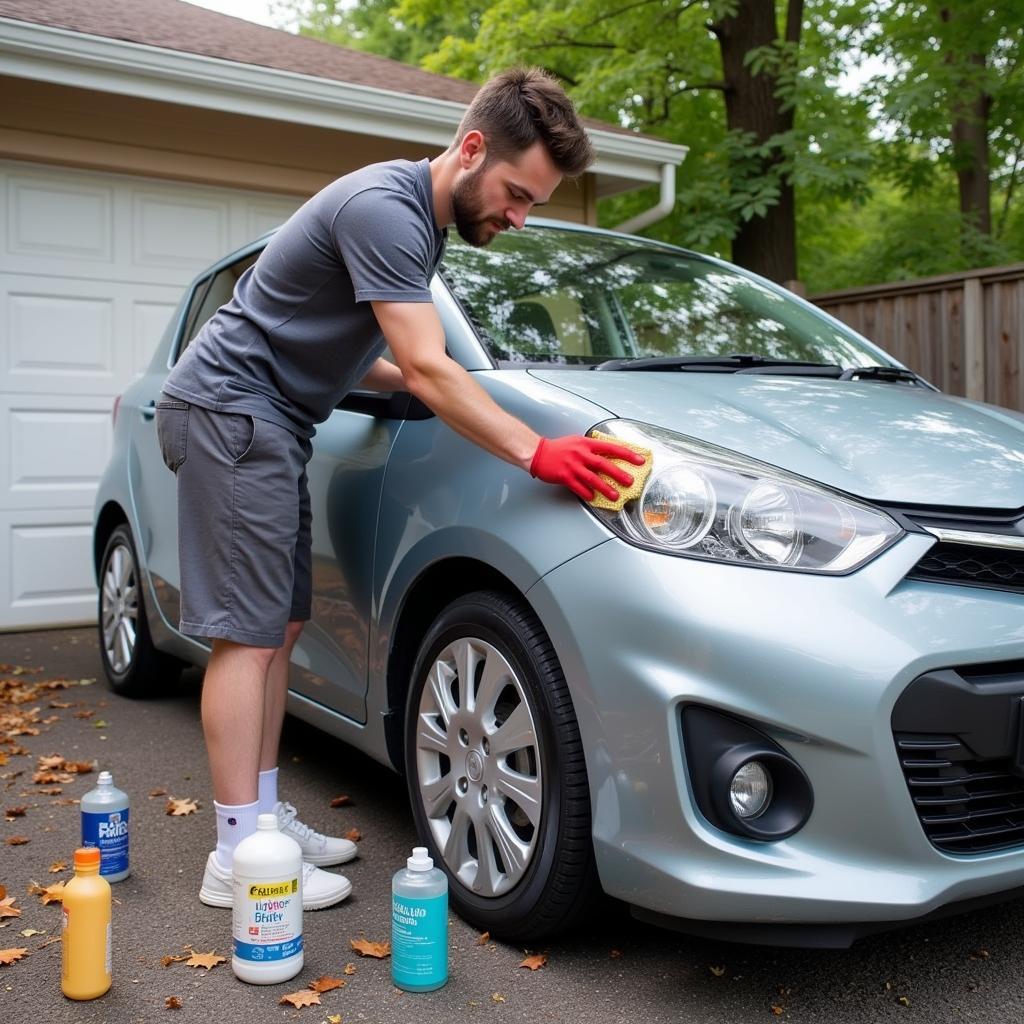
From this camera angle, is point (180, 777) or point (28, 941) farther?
point (180, 777)

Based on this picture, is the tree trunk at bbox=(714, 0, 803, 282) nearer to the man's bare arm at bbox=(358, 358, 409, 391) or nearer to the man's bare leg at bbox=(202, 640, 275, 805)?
the man's bare arm at bbox=(358, 358, 409, 391)

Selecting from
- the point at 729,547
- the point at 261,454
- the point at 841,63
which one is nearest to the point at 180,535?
the point at 261,454

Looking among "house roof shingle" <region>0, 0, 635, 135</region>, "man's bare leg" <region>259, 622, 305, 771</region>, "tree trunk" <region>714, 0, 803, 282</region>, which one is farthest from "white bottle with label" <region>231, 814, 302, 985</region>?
"tree trunk" <region>714, 0, 803, 282</region>

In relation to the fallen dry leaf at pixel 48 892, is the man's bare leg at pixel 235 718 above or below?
above

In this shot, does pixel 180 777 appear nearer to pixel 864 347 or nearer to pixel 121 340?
pixel 864 347

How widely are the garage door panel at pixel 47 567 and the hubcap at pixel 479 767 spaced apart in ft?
14.5

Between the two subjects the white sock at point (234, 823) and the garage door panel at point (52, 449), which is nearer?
the white sock at point (234, 823)

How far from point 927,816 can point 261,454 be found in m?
1.58

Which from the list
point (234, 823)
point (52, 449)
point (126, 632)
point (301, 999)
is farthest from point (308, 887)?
point (52, 449)

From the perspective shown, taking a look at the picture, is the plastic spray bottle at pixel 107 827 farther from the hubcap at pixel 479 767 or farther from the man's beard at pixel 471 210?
the man's beard at pixel 471 210

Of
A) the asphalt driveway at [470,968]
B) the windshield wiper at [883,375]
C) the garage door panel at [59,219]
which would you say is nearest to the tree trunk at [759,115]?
the garage door panel at [59,219]

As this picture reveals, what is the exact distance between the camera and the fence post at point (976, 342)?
664 centimetres

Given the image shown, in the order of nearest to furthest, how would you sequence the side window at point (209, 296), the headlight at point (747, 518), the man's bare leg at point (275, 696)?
the headlight at point (747, 518), the man's bare leg at point (275, 696), the side window at point (209, 296)

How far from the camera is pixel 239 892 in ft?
7.55
